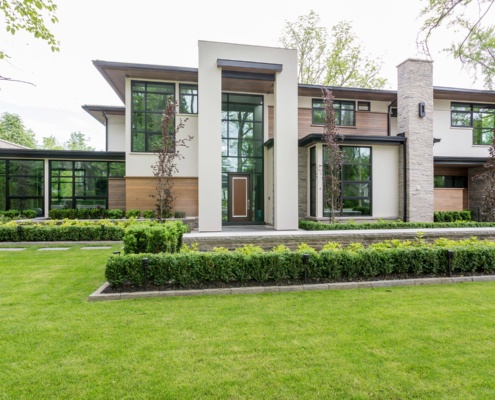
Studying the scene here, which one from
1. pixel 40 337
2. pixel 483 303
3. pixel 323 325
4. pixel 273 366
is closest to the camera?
pixel 273 366

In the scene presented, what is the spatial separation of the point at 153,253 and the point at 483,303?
540 cm

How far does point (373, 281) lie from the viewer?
5.41m

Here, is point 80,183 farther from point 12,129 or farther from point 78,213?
point 12,129

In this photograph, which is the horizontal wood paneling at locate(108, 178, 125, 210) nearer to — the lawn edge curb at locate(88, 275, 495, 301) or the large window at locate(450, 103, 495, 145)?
the lawn edge curb at locate(88, 275, 495, 301)

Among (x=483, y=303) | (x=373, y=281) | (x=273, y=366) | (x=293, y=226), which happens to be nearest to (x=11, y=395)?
(x=273, y=366)

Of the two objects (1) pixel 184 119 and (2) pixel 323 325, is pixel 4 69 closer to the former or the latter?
(2) pixel 323 325

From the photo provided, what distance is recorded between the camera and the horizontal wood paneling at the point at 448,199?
13.9 m

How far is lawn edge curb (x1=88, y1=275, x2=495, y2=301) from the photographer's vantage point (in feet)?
15.3

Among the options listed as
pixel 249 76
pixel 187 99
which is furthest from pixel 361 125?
pixel 187 99

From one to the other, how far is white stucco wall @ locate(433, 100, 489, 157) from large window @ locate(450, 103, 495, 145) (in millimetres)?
307

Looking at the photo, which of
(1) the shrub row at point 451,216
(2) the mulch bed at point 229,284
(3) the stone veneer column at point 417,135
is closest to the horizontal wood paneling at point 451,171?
(1) the shrub row at point 451,216

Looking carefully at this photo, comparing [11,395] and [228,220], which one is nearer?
[11,395]

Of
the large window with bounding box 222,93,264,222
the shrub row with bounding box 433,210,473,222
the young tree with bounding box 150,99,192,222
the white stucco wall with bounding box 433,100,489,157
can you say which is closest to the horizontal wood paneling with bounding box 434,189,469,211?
the shrub row with bounding box 433,210,473,222

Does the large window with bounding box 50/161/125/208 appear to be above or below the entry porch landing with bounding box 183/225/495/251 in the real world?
above
